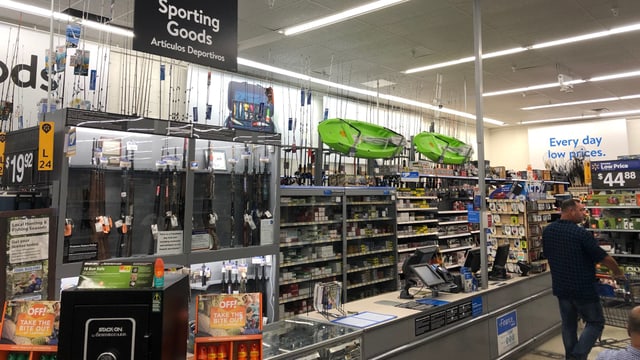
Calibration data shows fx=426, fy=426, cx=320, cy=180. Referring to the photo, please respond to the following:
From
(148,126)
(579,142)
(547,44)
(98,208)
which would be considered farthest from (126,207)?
(579,142)

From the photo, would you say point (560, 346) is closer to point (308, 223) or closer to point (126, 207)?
point (308, 223)

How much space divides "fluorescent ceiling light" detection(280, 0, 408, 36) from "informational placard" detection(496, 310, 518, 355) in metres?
3.97

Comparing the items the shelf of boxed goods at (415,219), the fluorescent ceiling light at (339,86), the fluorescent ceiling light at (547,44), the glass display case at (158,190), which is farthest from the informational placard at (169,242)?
the fluorescent ceiling light at (547,44)

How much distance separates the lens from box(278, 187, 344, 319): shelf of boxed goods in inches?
201

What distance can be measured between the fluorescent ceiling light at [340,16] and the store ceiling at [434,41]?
140mm

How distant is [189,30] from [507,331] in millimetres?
4214

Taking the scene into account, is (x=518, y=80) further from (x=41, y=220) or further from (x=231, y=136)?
(x=41, y=220)

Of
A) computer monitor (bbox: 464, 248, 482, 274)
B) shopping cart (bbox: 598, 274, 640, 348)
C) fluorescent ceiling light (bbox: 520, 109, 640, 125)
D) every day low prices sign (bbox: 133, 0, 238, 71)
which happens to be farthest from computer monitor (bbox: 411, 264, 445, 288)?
fluorescent ceiling light (bbox: 520, 109, 640, 125)

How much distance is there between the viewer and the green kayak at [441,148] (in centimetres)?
668

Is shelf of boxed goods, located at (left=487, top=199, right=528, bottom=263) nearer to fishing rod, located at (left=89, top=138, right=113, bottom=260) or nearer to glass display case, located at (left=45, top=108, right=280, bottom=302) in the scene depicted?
glass display case, located at (left=45, top=108, right=280, bottom=302)

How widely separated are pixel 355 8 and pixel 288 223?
3.00m

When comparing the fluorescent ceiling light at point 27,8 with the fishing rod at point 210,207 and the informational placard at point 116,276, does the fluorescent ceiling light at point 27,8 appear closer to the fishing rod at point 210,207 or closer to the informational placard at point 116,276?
the fishing rod at point 210,207

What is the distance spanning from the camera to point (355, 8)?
5.70 m

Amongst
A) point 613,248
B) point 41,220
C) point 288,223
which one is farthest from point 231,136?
point 613,248
